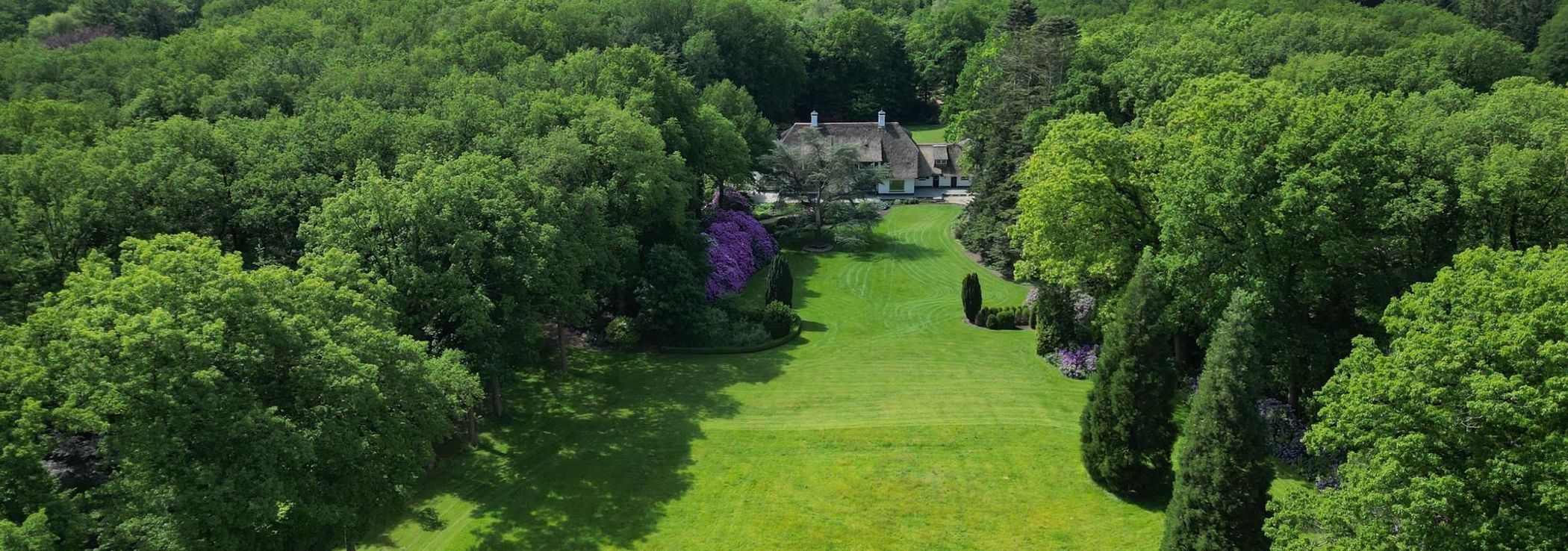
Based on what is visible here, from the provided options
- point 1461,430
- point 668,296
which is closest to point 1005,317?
point 668,296

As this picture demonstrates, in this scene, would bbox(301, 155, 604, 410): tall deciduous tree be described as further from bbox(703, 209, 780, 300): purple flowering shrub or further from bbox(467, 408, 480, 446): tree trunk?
bbox(703, 209, 780, 300): purple flowering shrub

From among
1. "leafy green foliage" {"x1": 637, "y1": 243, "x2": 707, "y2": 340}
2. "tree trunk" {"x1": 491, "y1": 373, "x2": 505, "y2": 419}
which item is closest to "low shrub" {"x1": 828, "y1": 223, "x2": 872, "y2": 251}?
"leafy green foliage" {"x1": 637, "y1": 243, "x2": 707, "y2": 340}

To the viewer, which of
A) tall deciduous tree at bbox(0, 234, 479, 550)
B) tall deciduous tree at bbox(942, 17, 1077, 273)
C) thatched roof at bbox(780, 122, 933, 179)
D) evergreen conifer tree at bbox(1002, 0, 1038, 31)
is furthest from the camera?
thatched roof at bbox(780, 122, 933, 179)

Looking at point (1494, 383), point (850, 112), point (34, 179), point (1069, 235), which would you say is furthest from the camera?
point (850, 112)

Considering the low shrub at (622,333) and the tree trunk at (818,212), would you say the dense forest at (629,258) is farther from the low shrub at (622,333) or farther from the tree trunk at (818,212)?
the tree trunk at (818,212)

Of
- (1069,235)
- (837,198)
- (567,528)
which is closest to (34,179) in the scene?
(567,528)

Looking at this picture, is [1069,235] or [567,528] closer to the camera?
[567,528]

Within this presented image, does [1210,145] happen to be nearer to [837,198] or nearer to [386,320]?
[386,320]

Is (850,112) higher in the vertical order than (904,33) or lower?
lower
